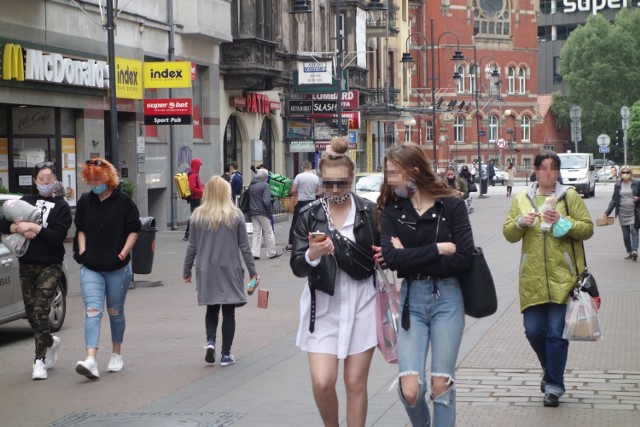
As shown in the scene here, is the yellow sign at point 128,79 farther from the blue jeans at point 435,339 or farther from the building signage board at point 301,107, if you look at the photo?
the blue jeans at point 435,339

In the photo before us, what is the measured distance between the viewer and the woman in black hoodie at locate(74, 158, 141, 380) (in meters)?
10.4

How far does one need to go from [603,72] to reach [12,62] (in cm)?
8668

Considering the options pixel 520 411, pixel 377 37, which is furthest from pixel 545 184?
pixel 377 37

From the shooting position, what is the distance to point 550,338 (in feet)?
28.5

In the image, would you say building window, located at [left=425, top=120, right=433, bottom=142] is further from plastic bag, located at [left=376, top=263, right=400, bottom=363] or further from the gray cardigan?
plastic bag, located at [left=376, top=263, right=400, bottom=363]

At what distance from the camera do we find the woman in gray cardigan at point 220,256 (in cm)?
1109

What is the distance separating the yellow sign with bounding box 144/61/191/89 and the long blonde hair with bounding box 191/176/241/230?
61.8 ft

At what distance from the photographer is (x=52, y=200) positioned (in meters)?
10.8

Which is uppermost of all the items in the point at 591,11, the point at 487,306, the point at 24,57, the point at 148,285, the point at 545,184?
the point at 591,11

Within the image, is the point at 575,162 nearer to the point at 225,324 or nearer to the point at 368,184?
the point at 368,184

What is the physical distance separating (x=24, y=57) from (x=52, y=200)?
47.1 ft

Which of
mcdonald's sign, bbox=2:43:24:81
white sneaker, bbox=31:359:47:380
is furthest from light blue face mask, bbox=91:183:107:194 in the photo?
mcdonald's sign, bbox=2:43:24:81

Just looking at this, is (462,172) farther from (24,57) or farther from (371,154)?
(24,57)

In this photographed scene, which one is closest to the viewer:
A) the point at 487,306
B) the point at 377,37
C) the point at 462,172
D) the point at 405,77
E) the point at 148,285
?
the point at 487,306
